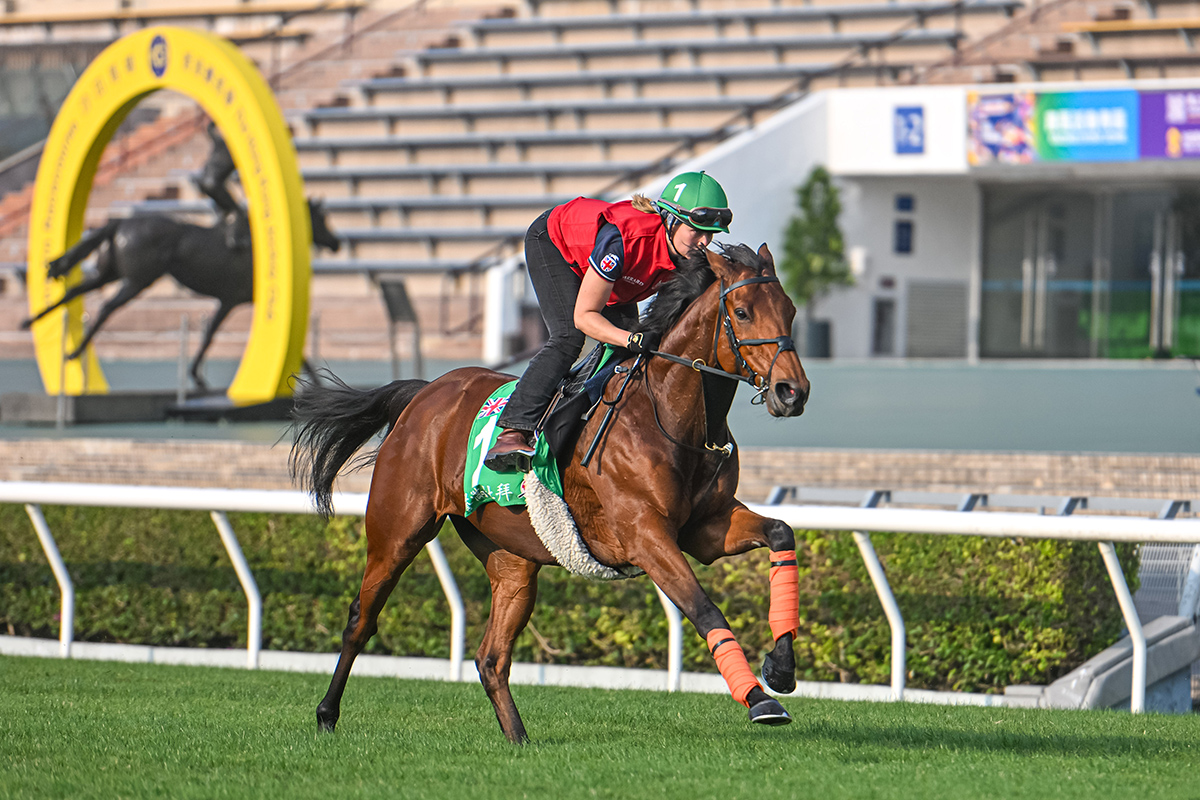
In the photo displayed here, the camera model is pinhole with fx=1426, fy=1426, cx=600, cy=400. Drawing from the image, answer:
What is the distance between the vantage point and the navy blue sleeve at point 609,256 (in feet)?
13.2

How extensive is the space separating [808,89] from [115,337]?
11173 millimetres

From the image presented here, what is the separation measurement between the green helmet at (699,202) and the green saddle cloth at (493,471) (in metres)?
0.76

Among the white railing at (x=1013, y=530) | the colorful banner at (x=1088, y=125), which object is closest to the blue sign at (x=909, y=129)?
the colorful banner at (x=1088, y=125)

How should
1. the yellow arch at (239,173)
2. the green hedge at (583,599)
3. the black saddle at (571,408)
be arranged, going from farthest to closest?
the yellow arch at (239,173), the green hedge at (583,599), the black saddle at (571,408)

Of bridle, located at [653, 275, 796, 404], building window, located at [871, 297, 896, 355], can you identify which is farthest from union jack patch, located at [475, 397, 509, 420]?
building window, located at [871, 297, 896, 355]

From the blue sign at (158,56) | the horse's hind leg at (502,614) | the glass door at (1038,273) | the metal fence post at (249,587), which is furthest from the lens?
the glass door at (1038,273)

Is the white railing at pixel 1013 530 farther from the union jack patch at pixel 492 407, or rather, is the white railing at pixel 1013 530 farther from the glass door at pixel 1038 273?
the glass door at pixel 1038 273

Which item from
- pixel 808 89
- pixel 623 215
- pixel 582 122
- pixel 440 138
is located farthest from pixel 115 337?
pixel 623 215

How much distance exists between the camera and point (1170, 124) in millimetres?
19688

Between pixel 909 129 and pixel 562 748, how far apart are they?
1830cm

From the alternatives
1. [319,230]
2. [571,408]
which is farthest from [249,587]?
[319,230]

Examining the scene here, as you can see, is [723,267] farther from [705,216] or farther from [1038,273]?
[1038,273]

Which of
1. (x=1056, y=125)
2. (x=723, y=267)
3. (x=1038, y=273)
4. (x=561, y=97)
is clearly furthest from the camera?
(x=561, y=97)

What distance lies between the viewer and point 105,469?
8.82 m
